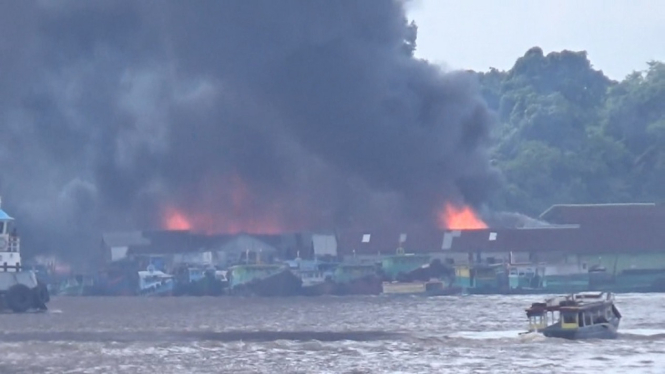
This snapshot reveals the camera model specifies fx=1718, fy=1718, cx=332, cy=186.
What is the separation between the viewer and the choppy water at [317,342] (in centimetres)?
4688

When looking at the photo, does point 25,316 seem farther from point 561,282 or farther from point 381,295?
point 561,282

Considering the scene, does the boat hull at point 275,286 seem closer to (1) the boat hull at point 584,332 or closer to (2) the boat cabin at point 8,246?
(2) the boat cabin at point 8,246

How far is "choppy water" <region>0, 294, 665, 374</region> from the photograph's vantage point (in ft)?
154

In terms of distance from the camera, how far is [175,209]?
341 feet

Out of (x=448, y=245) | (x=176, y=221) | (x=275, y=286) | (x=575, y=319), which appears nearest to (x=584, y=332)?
(x=575, y=319)

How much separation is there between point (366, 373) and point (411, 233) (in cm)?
5607

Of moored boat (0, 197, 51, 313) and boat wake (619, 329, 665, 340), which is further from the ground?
moored boat (0, 197, 51, 313)

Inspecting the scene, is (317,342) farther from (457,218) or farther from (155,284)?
(457,218)

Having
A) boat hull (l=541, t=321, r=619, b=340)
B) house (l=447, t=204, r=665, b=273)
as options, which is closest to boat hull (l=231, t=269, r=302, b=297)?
house (l=447, t=204, r=665, b=273)

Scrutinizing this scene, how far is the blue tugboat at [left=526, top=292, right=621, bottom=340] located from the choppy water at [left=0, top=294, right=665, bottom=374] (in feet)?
2.49

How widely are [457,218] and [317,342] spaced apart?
153ft

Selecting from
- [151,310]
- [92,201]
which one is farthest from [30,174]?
[151,310]

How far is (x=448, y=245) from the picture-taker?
98375 mm

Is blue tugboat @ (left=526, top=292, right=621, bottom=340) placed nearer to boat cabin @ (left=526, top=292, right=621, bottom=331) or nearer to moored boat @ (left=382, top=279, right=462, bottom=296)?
boat cabin @ (left=526, top=292, right=621, bottom=331)
